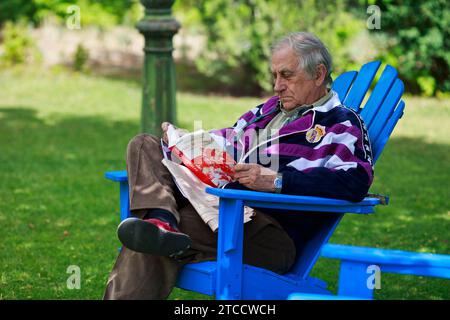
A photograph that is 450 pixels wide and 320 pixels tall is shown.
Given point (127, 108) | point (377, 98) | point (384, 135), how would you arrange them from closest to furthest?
point (384, 135) → point (377, 98) → point (127, 108)

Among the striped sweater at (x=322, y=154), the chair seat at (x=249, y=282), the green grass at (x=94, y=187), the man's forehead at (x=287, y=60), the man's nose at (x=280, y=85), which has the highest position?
the man's forehead at (x=287, y=60)

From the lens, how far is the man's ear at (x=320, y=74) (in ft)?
12.0

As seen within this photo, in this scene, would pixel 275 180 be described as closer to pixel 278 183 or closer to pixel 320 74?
pixel 278 183

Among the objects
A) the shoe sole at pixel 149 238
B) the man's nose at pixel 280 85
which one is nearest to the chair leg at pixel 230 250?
the shoe sole at pixel 149 238

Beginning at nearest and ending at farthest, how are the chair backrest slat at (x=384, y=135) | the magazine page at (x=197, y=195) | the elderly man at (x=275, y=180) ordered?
the elderly man at (x=275, y=180)
the magazine page at (x=197, y=195)
the chair backrest slat at (x=384, y=135)

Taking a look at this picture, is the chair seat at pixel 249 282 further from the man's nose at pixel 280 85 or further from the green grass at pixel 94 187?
the green grass at pixel 94 187

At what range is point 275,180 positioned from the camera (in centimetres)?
340

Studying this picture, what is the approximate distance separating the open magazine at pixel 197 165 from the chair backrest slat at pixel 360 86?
822mm

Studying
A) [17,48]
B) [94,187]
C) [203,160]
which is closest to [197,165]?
[203,160]

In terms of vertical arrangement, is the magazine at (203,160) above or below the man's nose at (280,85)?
below

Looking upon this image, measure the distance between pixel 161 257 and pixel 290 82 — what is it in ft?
3.22

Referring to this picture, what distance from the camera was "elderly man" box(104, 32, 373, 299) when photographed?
331 cm

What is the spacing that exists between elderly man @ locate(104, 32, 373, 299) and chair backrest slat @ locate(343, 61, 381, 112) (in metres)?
0.50
